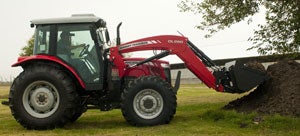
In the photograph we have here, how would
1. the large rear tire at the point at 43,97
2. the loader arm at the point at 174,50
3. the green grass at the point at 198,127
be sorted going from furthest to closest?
the loader arm at the point at 174,50 → the large rear tire at the point at 43,97 → the green grass at the point at 198,127

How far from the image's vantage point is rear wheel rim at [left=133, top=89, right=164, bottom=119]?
390 inches

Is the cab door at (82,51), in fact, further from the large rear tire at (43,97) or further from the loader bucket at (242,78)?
the loader bucket at (242,78)

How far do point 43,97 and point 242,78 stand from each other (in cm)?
489

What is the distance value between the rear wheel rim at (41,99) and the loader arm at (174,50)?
1768mm

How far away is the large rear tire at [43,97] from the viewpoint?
9641mm

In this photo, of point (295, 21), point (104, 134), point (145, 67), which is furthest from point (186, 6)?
point (104, 134)

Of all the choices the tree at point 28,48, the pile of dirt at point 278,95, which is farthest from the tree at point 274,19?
the tree at point 28,48

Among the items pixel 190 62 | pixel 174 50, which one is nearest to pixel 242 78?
pixel 190 62

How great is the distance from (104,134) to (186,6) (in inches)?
388

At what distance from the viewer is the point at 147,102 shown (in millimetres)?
9945

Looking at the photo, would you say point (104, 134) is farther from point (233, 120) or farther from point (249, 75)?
point (249, 75)

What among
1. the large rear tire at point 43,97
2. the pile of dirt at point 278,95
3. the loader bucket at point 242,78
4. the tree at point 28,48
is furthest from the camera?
the tree at point 28,48

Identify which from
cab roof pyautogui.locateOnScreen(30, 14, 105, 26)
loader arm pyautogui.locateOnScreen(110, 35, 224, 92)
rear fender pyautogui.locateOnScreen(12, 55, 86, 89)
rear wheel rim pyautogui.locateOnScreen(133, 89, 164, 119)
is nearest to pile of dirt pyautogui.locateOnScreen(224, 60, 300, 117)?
loader arm pyautogui.locateOnScreen(110, 35, 224, 92)

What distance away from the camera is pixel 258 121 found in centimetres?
940
